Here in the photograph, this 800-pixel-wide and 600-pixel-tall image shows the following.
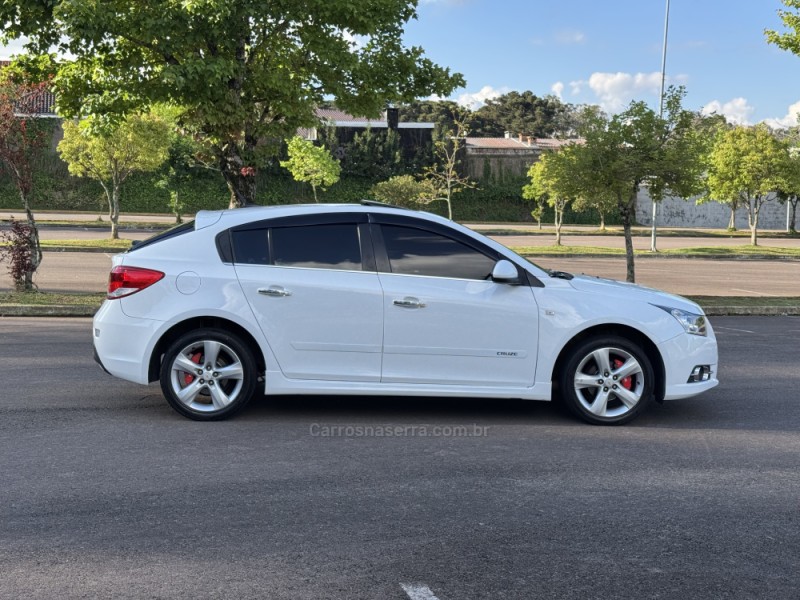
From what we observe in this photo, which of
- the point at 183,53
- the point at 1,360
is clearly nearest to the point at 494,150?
the point at 183,53

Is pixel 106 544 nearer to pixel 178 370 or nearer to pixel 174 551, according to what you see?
pixel 174 551

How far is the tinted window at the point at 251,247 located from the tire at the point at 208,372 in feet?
1.96

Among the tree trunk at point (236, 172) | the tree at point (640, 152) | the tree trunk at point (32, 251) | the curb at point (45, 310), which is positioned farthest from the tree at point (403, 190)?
the curb at point (45, 310)

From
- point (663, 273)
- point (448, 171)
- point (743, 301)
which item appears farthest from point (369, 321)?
point (448, 171)

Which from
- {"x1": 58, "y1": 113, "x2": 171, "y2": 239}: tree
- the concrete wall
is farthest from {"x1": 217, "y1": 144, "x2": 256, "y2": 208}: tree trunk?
the concrete wall

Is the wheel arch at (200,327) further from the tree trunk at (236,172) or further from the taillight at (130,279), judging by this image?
the tree trunk at (236,172)

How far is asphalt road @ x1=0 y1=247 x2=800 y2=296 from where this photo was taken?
58.9 ft

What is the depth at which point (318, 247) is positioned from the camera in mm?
6715

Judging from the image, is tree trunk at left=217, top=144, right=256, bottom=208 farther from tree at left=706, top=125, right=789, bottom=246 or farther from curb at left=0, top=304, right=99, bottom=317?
tree at left=706, top=125, right=789, bottom=246

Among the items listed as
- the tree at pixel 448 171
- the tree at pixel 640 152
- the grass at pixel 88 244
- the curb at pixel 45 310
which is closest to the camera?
the curb at pixel 45 310

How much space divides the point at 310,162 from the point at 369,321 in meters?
46.3

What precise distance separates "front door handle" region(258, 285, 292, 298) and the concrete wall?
2373 inches

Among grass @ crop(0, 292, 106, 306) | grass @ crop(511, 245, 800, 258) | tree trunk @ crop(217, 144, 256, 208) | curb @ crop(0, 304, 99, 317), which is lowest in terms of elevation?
curb @ crop(0, 304, 99, 317)

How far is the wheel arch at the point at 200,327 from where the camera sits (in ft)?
21.8
